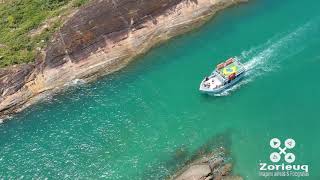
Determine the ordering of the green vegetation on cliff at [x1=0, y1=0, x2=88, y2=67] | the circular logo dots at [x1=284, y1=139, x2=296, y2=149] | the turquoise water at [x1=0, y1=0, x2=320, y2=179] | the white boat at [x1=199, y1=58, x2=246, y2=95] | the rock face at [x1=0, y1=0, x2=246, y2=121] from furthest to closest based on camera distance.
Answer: the green vegetation on cliff at [x1=0, y1=0, x2=88, y2=67] < the rock face at [x1=0, y1=0, x2=246, y2=121] < the white boat at [x1=199, y1=58, x2=246, y2=95] < the turquoise water at [x1=0, y1=0, x2=320, y2=179] < the circular logo dots at [x1=284, y1=139, x2=296, y2=149]

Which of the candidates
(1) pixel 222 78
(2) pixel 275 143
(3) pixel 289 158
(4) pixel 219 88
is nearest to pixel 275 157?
(3) pixel 289 158

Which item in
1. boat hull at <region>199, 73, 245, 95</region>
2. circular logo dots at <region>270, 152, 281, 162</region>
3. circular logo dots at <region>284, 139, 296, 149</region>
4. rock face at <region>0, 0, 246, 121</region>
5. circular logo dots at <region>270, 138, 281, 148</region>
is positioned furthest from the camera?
rock face at <region>0, 0, 246, 121</region>

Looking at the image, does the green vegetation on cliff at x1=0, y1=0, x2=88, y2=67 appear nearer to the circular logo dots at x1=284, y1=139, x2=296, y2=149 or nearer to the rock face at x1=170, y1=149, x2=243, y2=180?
the rock face at x1=170, y1=149, x2=243, y2=180

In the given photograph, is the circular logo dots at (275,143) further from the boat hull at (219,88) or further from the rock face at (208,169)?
the boat hull at (219,88)

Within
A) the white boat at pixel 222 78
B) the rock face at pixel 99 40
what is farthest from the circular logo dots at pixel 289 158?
the rock face at pixel 99 40

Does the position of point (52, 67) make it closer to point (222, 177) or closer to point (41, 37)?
point (41, 37)

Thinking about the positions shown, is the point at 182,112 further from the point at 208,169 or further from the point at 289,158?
the point at 289,158

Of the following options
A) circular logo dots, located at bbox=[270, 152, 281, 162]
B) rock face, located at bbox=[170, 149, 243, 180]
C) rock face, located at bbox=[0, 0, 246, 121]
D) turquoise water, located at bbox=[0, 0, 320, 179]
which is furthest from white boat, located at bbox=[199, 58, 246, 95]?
circular logo dots, located at bbox=[270, 152, 281, 162]
